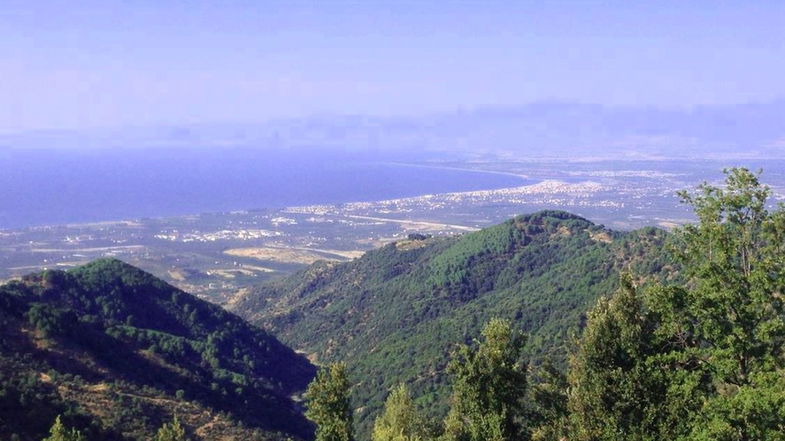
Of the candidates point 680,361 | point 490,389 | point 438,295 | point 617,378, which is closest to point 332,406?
point 490,389

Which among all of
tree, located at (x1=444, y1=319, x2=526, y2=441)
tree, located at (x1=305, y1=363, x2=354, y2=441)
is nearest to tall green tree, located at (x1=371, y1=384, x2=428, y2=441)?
tree, located at (x1=305, y1=363, x2=354, y2=441)

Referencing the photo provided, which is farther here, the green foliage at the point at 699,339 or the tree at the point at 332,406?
the tree at the point at 332,406

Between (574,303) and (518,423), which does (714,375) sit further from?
(574,303)

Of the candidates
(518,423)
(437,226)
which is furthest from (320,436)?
(437,226)

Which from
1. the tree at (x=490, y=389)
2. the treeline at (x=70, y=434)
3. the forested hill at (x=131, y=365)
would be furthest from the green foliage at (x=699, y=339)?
the forested hill at (x=131, y=365)

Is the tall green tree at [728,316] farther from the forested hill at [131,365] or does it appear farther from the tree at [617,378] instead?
the forested hill at [131,365]

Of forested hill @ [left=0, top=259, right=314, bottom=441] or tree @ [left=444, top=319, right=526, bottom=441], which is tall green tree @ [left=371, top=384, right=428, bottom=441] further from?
forested hill @ [left=0, top=259, right=314, bottom=441]
